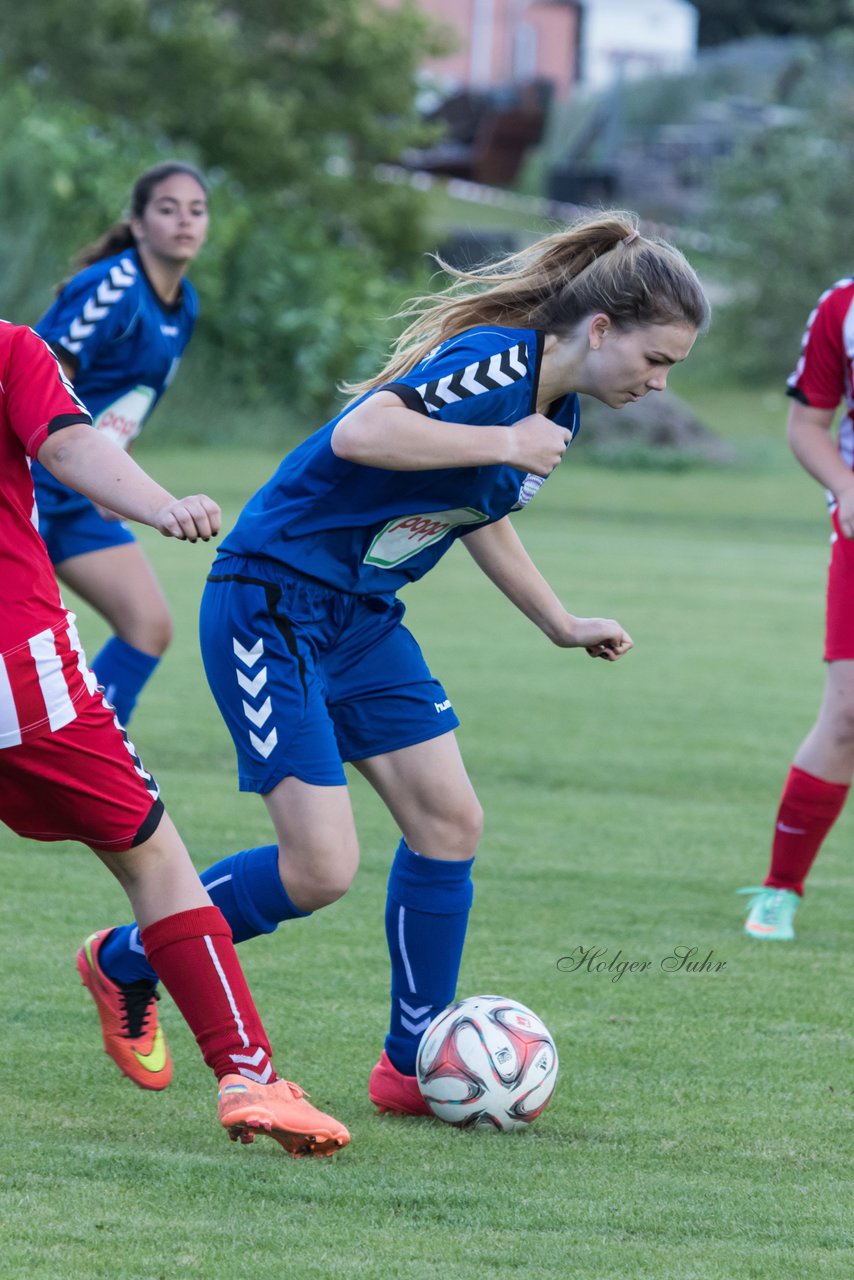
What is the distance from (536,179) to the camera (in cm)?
4462

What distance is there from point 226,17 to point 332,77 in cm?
213

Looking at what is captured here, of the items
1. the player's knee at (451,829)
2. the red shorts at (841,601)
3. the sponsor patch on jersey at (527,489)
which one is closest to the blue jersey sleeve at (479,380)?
the sponsor patch on jersey at (527,489)

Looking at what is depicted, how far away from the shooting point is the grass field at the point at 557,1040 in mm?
3000

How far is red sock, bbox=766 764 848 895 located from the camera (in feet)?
17.1

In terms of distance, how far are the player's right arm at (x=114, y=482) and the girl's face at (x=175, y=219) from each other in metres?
3.58

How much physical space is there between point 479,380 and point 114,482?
837 millimetres

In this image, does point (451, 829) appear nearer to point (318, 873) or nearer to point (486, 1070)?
point (318, 873)

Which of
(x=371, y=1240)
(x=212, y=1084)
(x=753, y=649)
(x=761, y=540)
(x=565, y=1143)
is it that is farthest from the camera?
(x=761, y=540)

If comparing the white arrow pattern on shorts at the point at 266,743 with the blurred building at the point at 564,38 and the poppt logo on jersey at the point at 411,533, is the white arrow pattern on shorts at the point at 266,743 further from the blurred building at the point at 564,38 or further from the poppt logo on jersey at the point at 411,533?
the blurred building at the point at 564,38

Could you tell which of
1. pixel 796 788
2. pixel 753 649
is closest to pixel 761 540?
pixel 753 649

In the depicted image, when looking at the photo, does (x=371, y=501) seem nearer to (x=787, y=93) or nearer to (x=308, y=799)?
(x=308, y=799)

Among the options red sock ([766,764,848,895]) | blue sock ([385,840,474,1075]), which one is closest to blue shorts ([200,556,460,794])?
blue sock ([385,840,474,1075])

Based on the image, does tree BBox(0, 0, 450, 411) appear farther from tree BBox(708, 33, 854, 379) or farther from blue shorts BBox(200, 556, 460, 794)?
blue shorts BBox(200, 556, 460, 794)

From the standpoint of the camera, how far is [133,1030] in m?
3.84
